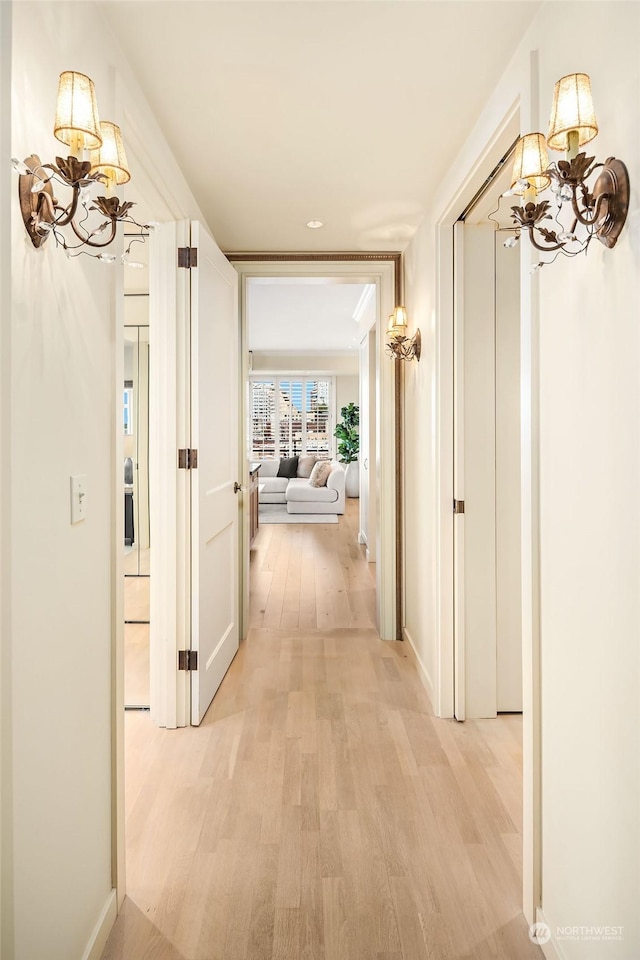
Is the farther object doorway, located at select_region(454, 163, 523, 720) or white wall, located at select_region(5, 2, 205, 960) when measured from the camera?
doorway, located at select_region(454, 163, 523, 720)

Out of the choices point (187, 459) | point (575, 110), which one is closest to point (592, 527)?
point (575, 110)

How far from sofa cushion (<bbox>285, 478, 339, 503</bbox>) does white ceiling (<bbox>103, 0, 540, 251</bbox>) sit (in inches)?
241

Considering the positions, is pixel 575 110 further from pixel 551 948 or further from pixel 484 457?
pixel 551 948

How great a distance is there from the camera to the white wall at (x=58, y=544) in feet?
3.46

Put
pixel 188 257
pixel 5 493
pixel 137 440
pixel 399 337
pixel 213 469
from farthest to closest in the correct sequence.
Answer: pixel 137 440 → pixel 399 337 → pixel 213 469 → pixel 188 257 → pixel 5 493

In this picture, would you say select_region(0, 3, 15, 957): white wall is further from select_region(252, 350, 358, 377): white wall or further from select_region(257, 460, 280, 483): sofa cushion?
select_region(257, 460, 280, 483): sofa cushion

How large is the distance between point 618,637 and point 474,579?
156cm

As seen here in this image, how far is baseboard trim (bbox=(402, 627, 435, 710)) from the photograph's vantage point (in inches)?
111

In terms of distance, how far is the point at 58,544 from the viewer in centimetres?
123

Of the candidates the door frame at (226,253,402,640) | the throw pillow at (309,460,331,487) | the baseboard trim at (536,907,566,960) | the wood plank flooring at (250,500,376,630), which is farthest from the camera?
the throw pillow at (309,460,331,487)

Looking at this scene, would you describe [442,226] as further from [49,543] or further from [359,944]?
[359,944]

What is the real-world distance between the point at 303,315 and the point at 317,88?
5.11 meters

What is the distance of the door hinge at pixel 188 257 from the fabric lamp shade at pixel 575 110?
1763 mm

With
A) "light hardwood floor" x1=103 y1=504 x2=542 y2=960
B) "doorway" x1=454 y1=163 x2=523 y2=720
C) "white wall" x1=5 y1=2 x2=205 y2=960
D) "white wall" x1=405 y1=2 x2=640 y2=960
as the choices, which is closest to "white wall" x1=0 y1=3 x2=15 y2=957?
"white wall" x1=5 y1=2 x2=205 y2=960
